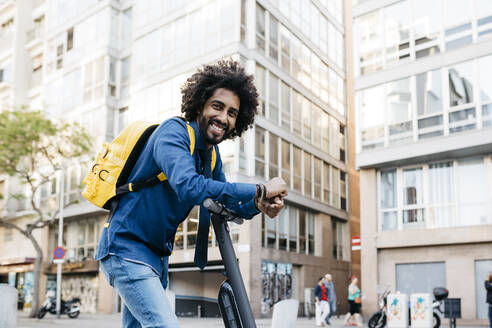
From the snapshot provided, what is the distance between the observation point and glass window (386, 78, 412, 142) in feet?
76.5

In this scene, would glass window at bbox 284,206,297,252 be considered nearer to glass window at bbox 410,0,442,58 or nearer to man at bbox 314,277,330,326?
man at bbox 314,277,330,326

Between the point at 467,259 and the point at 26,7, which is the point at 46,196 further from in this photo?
the point at 467,259

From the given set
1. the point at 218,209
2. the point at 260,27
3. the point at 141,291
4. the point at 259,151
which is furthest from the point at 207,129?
the point at 260,27

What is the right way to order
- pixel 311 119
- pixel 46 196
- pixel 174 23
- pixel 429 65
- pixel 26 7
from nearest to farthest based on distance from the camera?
pixel 429 65
pixel 174 23
pixel 311 119
pixel 46 196
pixel 26 7

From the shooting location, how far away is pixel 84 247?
3500 centimetres

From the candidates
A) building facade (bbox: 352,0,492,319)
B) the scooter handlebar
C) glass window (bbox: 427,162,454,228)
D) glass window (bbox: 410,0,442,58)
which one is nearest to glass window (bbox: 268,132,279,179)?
building facade (bbox: 352,0,492,319)

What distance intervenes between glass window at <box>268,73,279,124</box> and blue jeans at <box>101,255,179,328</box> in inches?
1050

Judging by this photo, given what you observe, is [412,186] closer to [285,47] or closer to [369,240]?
[369,240]

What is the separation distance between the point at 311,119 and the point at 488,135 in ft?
43.8

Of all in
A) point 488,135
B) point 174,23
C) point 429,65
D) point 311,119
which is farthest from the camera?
point 311,119

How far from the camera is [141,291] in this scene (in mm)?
2391

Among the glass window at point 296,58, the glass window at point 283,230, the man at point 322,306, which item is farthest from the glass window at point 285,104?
the man at point 322,306

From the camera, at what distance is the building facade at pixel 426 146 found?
850 inches

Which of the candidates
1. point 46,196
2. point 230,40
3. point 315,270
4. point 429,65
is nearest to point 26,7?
point 46,196
